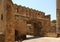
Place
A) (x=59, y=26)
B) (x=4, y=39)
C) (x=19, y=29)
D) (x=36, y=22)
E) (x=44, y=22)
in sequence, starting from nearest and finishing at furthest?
1. (x=4, y=39)
2. (x=19, y=29)
3. (x=59, y=26)
4. (x=36, y=22)
5. (x=44, y=22)

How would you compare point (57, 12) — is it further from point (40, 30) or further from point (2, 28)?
point (2, 28)

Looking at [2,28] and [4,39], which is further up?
[2,28]

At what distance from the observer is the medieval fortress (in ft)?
25.6

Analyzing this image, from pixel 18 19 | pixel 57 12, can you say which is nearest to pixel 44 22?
pixel 57 12

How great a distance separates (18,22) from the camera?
14.6 meters

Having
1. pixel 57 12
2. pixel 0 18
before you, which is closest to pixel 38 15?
pixel 57 12

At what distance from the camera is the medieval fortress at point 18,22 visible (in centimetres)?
780

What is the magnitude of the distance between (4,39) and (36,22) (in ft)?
43.8

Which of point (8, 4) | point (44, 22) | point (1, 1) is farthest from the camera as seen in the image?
point (44, 22)

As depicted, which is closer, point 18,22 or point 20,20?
point 18,22

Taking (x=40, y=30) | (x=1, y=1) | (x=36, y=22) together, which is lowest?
(x=40, y=30)

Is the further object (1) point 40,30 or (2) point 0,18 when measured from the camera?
(1) point 40,30

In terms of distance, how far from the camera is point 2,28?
816cm

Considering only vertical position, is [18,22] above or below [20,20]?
below
